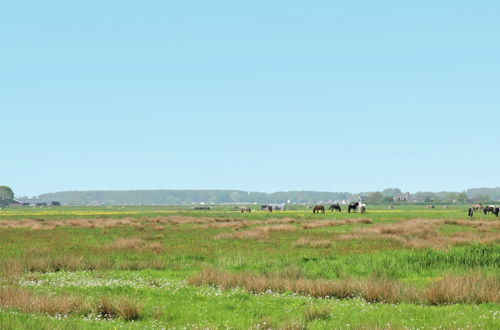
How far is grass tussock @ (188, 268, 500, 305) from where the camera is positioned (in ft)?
54.3

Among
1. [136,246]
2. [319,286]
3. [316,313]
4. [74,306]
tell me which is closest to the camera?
[316,313]

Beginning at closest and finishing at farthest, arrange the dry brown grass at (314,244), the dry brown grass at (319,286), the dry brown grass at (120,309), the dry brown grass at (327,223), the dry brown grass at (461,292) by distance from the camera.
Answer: the dry brown grass at (120,309)
the dry brown grass at (461,292)
the dry brown grass at (319,286)
the dry brown grass at (314,244)
the dry brown grass at (327,223)

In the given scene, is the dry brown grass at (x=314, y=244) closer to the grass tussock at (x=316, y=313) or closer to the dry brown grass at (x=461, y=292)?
the dry brown grass at (x=461, y=292)

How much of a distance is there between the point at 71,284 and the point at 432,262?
50.8 ft

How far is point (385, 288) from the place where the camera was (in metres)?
17.3

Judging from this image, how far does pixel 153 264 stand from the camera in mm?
27219

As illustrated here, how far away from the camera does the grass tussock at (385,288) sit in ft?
54.3

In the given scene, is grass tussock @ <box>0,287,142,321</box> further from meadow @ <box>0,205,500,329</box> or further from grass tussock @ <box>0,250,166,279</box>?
grass tussock @ <box>0,250,166,279</box>

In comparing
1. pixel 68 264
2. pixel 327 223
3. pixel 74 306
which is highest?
pixel 74 306

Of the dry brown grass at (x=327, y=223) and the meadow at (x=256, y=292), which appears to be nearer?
the meadow at (x=256, y=292)

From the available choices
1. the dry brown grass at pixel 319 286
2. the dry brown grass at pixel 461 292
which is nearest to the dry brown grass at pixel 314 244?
the dry brown grass at pixel 319 286

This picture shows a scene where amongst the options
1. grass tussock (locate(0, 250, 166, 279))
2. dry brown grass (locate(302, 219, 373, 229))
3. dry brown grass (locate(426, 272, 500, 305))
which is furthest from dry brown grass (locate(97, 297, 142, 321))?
dry brown grass (locate(302, 219, 373, 229))

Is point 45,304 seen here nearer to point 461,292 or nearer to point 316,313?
point 316,313

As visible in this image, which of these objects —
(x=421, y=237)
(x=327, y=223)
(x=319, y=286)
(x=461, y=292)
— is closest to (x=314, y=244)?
(x=421, y=237)
